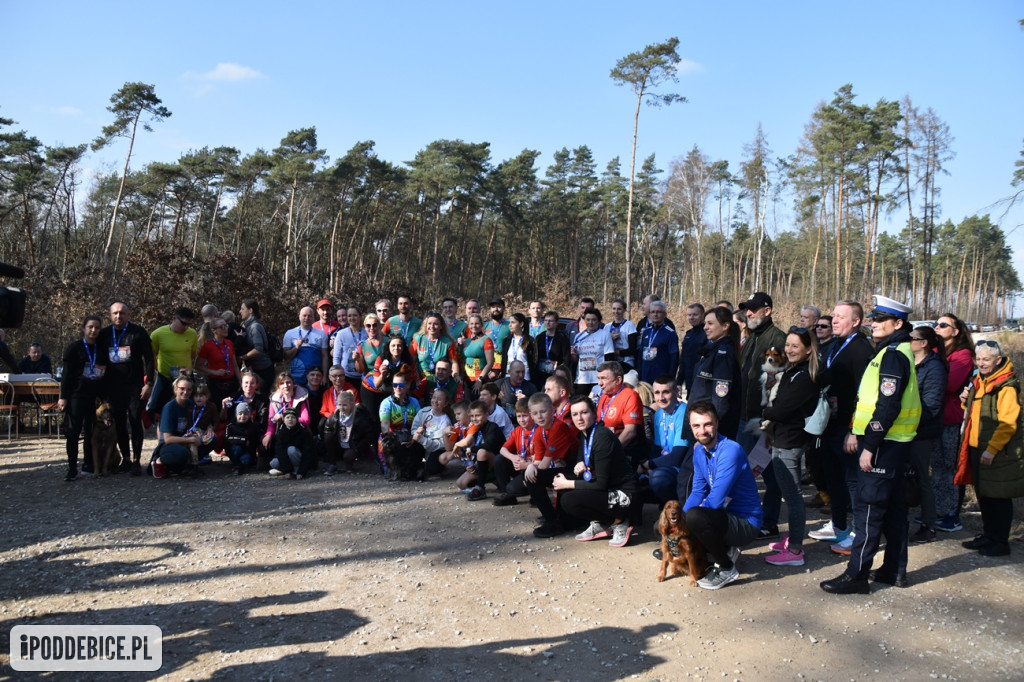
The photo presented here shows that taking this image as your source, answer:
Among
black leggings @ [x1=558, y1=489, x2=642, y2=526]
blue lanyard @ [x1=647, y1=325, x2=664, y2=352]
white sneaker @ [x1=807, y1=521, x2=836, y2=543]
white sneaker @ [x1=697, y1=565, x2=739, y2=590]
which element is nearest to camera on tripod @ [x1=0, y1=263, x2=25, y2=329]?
black leggings @ [x1=558, y1=489, x2=642, y2=526]

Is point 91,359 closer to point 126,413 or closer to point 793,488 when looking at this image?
point 126,413

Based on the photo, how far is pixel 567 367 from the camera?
805 centimetres

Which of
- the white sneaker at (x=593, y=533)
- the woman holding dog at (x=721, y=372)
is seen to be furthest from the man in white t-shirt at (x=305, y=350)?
the woman holding dog at (x=721, y=372)

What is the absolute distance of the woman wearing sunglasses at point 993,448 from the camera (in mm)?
5043

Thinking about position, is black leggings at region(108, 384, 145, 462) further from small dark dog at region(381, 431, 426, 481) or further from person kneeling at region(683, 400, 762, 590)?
person kneeling at region(683, 400, 762, 590)

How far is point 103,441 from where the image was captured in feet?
24.3

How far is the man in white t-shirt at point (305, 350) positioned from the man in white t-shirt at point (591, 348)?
10.3 ft

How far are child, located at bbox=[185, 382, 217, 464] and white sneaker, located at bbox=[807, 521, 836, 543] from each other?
621cm

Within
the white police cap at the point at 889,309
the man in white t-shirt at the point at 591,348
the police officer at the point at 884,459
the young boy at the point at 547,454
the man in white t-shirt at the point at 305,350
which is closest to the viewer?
the police officer at the point at 884,459

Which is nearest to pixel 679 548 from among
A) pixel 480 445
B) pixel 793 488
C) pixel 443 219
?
pixel 793 488

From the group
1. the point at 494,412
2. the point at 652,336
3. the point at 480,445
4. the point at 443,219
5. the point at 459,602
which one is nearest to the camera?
the point at 459,602

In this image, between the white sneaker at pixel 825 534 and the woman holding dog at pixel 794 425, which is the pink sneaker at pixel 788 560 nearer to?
the woman holding dog at pixel 794 425

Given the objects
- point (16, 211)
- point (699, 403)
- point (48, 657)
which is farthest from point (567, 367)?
point (16, 211)

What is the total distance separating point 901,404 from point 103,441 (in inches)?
299
